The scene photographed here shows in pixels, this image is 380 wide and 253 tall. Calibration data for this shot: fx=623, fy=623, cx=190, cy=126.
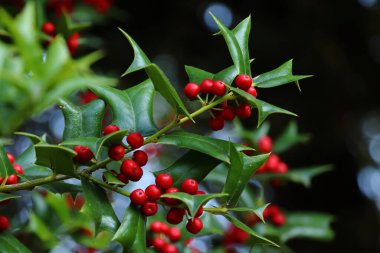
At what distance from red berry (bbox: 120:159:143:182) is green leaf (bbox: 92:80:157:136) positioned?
0.10 m

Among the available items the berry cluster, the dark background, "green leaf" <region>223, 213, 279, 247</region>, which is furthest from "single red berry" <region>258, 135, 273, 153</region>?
the dark background

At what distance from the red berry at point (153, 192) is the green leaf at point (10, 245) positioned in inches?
10.9

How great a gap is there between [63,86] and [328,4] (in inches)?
131

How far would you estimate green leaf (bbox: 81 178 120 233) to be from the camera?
1.11 meters

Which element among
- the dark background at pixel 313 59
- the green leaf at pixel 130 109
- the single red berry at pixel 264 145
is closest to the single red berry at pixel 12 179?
the green leaf at pixel 130 109

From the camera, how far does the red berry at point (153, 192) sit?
1100 mm

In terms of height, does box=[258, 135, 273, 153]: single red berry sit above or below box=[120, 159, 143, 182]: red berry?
below

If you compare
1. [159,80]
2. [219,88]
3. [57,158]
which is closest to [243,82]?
[219,88]

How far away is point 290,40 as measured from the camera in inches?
148

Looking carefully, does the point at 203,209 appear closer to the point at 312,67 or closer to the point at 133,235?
the point at 133,235

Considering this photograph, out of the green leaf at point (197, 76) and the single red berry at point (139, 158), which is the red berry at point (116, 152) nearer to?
the single red berry at point (139, 158)

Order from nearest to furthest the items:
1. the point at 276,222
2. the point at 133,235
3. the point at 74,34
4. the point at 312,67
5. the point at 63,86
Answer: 1. the point at 63,86
2. the point at 133,235
3. the point at 74,34
4. the point at 276,222
5. the point at 312,67

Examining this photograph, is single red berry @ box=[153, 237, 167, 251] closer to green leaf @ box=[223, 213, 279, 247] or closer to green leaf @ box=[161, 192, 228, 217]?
green leaf @ box=[223, 213, 279, 247]

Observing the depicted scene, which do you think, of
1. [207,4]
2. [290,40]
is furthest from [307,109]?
[207,4]
